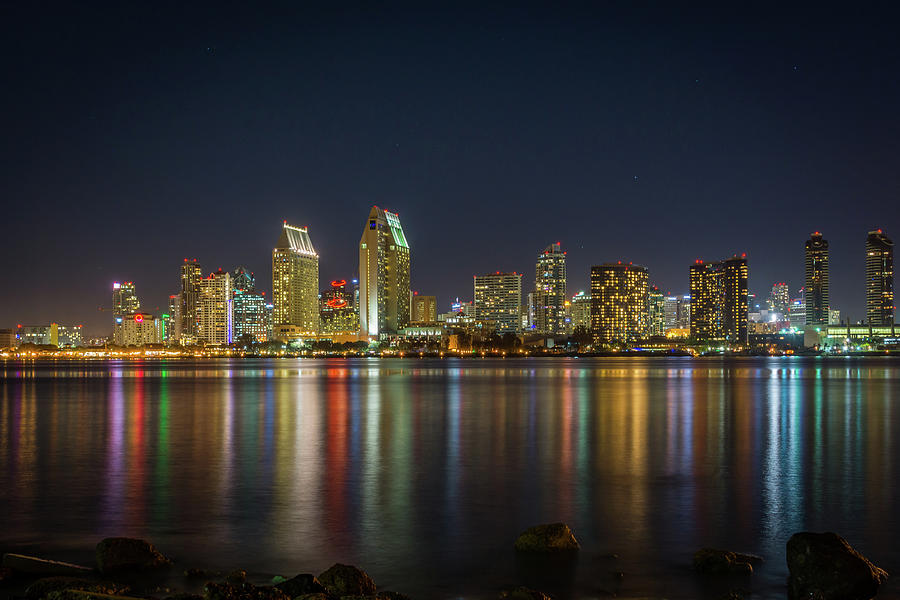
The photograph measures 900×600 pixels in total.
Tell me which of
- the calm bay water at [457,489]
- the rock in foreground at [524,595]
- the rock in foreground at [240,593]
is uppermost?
the rock in foreground at [240,593]

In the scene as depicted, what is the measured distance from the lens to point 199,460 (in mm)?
25688

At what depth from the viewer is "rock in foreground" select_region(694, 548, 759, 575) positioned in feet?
40.9

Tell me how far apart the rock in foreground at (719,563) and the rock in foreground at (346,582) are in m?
5.55

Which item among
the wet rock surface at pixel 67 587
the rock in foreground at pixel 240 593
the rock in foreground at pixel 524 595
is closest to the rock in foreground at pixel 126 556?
the wet rock surface at pixel 67 587

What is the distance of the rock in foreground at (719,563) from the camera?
1245 centimetres

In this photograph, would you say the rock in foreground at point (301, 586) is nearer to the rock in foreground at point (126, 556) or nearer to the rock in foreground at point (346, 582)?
the rock in foreground at point (346, 582)

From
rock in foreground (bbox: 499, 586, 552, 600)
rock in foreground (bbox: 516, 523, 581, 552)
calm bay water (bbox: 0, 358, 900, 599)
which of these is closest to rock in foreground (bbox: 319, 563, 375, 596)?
calm bay water (bbox: 0, 358, 900, 599)

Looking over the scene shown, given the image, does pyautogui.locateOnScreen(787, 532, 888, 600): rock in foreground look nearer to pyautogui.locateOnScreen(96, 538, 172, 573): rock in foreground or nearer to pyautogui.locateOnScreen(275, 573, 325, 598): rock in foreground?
pyautogui.locateOnScreen(275, 573, 325, 598): rock in foreground

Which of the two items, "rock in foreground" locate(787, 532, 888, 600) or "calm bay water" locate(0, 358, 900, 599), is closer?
"rock in foreground" locate(787, 532, 888, 600)

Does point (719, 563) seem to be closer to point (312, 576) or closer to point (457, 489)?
point (312, 576)

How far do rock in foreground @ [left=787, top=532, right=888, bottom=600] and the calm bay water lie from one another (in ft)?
1.91

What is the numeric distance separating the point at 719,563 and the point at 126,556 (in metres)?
10.1

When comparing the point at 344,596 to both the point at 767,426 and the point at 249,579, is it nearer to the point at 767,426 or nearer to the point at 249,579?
the point at 249,579

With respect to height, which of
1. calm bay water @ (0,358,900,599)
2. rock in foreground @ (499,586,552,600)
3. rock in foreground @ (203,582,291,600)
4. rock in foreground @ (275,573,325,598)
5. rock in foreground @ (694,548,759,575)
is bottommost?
calm bay water @ (0,358,900,599)
